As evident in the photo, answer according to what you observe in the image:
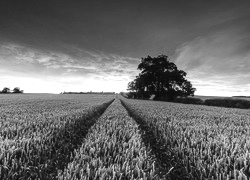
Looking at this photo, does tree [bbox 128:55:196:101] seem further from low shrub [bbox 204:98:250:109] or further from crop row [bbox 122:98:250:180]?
crop row [bbox 122:98:250:180]

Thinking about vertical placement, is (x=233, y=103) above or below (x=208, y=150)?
above

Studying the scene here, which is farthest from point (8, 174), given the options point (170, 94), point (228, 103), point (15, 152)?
point (170, 94)

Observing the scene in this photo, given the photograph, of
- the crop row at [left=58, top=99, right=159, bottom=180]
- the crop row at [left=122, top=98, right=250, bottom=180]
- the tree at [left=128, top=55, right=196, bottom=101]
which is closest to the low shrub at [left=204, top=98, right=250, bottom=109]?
the tree at [left=128, top=55, right=196, bottom=101]

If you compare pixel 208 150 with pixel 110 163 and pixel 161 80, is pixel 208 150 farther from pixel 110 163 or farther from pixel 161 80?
pixel 161 80

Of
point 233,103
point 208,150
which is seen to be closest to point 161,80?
point 233,103

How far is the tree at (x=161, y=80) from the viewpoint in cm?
4825

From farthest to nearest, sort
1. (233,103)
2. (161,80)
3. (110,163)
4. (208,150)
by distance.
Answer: (161,80), (233,103), (208,150), (110,163)

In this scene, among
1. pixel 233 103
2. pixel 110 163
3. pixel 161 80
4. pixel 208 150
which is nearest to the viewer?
pixel 110 163

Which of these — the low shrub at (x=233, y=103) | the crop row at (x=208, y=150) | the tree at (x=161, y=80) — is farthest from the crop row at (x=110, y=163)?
the tree at (x=161, y=80)

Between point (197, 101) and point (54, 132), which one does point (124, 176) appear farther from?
point (197, 101)

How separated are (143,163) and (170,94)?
47930mm

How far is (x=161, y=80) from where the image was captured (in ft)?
159

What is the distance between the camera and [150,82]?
49.9 metres

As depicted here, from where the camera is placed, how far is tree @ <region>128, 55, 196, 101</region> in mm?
48250
